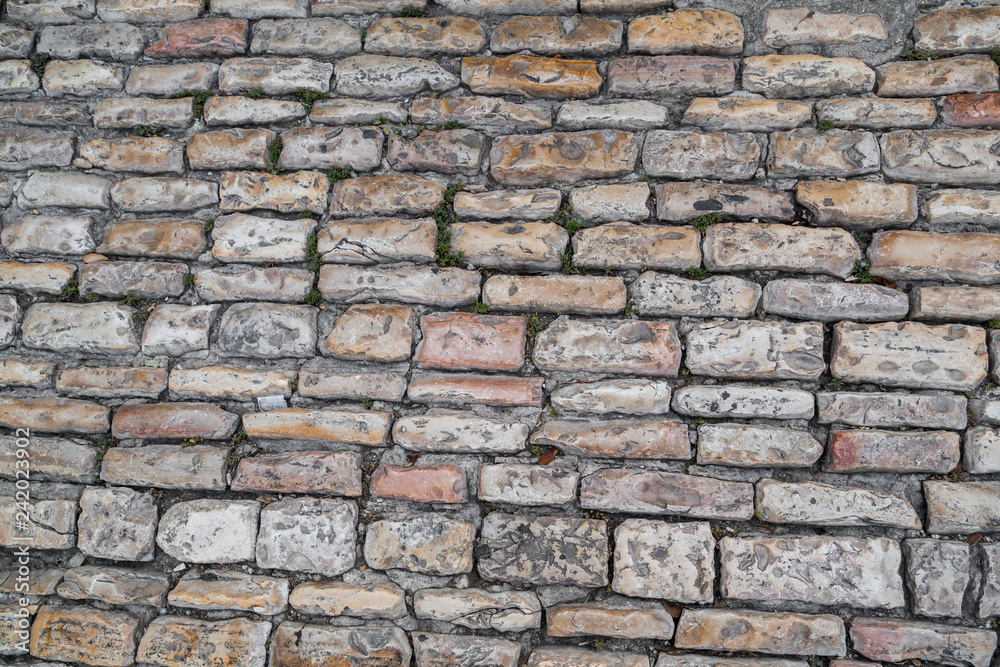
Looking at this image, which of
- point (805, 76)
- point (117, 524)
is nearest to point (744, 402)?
point (805, 76)

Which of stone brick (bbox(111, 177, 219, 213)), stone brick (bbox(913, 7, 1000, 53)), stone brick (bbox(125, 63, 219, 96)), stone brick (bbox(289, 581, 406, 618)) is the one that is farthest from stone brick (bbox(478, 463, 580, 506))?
stone brick (bbox(913, 7, 1000, 53))

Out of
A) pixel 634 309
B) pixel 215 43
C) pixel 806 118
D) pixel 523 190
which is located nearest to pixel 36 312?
pixel 215 43

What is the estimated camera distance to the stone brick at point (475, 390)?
1.45m

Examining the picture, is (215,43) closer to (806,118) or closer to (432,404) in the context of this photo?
(432,404)

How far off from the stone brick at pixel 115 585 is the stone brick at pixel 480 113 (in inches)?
52.9

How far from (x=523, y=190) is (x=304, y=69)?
29.0 inches

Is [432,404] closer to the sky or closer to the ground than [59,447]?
closer to the sky

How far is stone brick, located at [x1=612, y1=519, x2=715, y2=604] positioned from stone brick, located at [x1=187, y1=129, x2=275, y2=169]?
1.41 m

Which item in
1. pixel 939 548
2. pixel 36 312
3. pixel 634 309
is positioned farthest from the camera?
pixel 36 312

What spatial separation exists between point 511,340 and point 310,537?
72 cm

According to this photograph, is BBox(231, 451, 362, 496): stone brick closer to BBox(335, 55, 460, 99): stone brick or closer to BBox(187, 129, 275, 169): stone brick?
BBox(187, 129, 275, 169): stone brick

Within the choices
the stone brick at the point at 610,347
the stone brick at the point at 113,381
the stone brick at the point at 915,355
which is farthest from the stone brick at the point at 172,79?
the stone brick at the point at 915,355

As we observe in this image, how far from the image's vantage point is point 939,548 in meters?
1.35

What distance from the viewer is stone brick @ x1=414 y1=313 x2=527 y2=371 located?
57.7 inches
